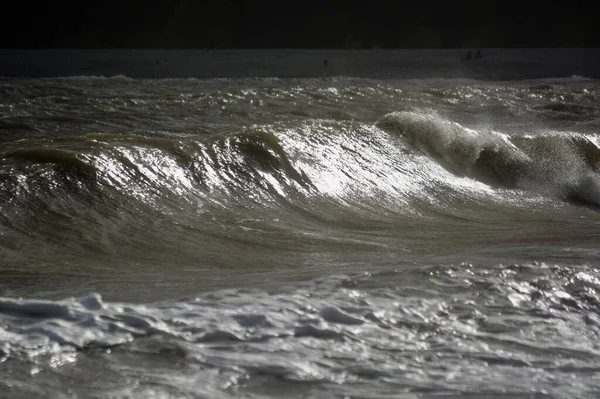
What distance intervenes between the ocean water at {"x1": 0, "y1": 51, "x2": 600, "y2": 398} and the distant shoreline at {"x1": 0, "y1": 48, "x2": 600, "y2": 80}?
462 inches

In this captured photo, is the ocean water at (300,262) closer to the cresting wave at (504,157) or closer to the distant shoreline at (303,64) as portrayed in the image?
the cresting wave at (504,157)

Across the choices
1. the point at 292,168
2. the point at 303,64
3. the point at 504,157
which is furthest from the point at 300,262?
the point at 303,64

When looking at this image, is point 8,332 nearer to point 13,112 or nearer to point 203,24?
point 13,112

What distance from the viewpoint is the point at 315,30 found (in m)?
37.5

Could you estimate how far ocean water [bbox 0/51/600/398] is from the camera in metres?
2.59

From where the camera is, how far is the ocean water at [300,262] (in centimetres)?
259

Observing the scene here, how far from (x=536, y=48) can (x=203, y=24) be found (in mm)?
13219

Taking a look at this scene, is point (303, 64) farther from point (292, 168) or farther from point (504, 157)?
point (292, 168)

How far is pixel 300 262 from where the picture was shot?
410cm

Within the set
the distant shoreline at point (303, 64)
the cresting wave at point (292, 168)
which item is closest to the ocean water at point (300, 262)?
the cresting wave at point (292, 168)

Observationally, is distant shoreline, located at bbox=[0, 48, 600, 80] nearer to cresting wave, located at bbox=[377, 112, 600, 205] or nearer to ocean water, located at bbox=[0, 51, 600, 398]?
cresting wave, located at bbox=[377, 112, 600, 205]

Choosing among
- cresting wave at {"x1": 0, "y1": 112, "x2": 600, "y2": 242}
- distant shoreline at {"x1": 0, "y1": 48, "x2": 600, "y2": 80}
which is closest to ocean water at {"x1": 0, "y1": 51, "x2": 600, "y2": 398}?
cresting wave at {"x1": 0, "y1": 112, "x2": 600, "y2": 242}

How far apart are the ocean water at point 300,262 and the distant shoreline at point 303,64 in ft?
38.5

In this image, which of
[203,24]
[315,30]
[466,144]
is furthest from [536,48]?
[466,144]
